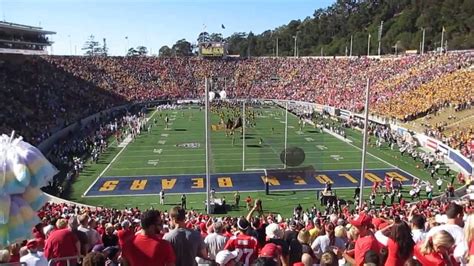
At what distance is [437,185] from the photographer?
24828mm

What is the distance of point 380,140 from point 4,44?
119 ft

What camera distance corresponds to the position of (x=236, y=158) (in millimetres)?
31938

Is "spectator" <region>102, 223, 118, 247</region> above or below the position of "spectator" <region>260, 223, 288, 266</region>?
below

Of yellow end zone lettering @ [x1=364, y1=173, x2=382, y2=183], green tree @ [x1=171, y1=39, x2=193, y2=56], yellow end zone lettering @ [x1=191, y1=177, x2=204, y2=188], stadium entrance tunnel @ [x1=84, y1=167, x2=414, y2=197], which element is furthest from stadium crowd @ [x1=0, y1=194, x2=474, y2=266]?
green tree @ [x1=171, y1=39, x2=193, y2=56]

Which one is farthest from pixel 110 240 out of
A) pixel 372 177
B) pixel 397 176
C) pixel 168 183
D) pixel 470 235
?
pixel 397 176

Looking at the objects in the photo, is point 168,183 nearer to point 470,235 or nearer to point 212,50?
point 470,235

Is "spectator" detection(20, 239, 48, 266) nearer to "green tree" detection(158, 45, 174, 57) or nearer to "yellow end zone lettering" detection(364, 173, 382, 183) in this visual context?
"yellow end zone lettering" detection(364, 173, 382, 183)

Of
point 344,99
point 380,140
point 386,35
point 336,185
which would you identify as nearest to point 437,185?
point 336,185

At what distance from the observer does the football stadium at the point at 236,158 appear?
5105mm

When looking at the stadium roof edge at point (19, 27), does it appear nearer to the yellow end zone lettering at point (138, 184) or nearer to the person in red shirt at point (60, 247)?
the yellow end zone lettering at point (138, 184)

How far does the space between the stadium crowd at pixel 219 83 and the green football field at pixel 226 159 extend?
21.6 feet

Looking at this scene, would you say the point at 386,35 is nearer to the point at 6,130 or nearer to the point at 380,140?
the point at 380,140

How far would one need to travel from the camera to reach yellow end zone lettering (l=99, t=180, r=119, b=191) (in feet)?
82.2

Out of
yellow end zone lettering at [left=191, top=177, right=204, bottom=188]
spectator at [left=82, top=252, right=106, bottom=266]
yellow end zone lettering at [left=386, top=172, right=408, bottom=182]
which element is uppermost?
spectator at [left=82, top=252, right=106, bottom=266]
